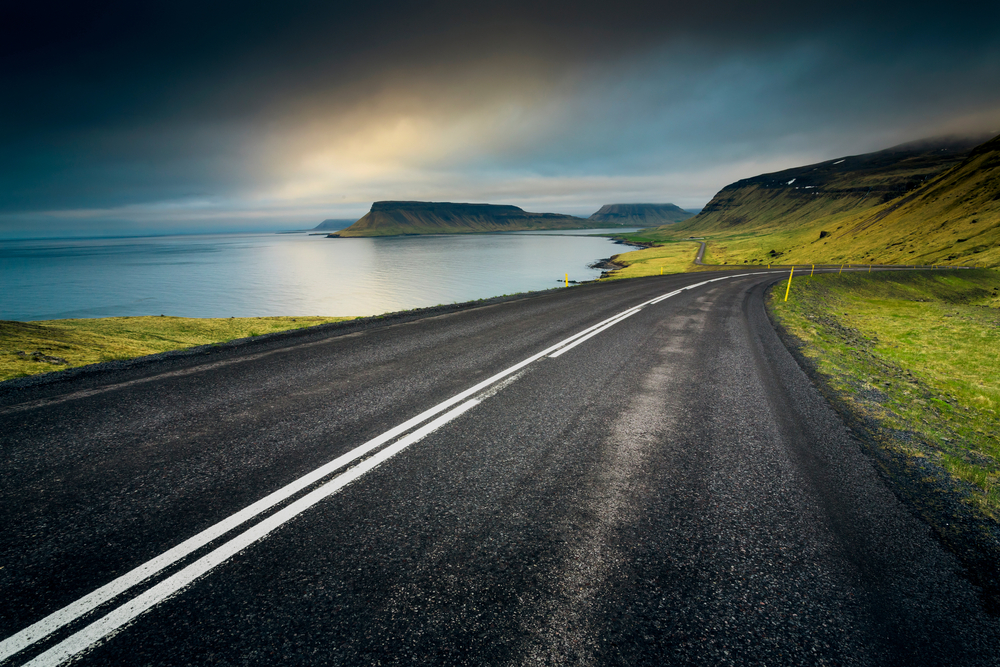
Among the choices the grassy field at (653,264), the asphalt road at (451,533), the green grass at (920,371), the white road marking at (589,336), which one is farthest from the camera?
the grassy field at (653,264)

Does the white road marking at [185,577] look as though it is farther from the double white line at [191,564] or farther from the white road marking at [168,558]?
the white road marking at [168,558]

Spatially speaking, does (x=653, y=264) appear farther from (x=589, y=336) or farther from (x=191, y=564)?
(x=191, y=564)

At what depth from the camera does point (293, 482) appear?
3.38 m

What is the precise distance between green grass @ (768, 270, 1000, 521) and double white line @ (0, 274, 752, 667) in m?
5.40

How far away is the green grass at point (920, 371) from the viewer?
4566mm

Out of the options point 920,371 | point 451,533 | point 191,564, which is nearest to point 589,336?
point 451,533

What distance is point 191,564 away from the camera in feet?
8.01

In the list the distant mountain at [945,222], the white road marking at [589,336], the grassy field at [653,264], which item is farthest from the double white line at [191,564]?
the distant mountain at [945,222]

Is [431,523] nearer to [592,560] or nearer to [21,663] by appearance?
[592,560]

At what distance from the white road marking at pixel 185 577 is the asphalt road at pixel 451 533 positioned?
0.04ft

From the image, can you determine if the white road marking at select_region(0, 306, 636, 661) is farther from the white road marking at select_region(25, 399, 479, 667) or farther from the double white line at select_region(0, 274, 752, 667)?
the white road marking at select_region(25, 399, 479, 667)

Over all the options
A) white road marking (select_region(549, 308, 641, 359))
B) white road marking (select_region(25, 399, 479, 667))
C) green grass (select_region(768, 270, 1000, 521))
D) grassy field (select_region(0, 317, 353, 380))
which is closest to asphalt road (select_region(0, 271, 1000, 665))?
white road marking (select_region(25, 399, 479, 667))

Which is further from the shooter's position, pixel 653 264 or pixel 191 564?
pixel 653 264

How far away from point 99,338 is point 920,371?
1118 inches
